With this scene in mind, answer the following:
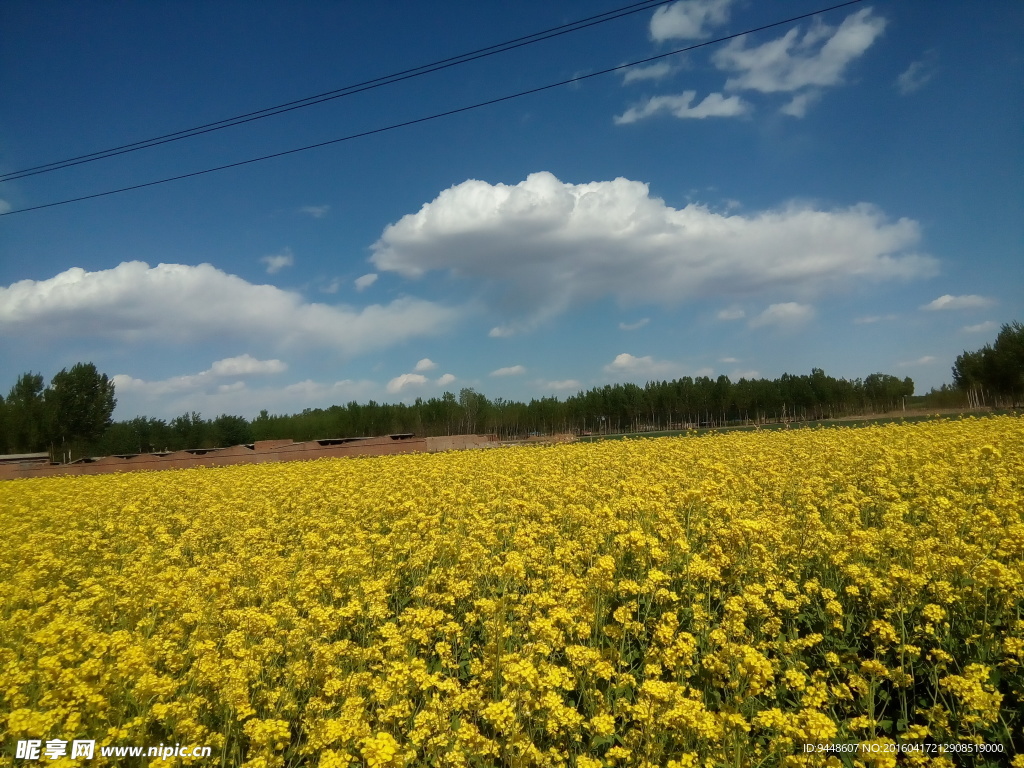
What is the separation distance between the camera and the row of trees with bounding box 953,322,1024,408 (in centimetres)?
4238

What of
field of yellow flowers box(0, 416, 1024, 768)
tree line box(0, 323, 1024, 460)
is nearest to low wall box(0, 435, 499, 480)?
field of yellow flowers box(0, 416, 1024, 768)

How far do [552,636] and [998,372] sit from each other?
57.3m

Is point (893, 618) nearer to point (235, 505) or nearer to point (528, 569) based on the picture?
point (528, 569)

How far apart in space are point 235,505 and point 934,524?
33.1 feet

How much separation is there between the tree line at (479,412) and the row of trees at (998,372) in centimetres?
38

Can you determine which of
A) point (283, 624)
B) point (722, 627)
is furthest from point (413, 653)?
point (722, 627)

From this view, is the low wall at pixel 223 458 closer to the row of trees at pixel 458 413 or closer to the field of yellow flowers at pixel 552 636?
the field of yellow flowers at pixel 552 636

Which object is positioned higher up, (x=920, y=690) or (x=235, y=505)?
(x=235, y=505)

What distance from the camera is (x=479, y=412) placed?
237 feet

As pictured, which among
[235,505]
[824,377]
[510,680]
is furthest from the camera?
[824,377]

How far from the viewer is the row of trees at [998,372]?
139 feet

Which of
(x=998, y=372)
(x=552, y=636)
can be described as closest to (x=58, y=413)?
(x=552, y=636)

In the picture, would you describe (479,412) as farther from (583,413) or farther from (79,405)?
(79,405)

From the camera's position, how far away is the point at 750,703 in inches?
146
